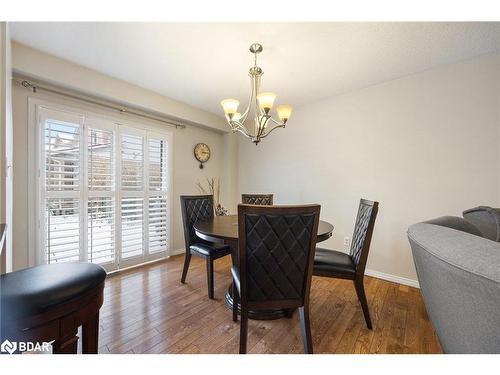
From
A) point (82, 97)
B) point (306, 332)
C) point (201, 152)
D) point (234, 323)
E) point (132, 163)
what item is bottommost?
point (234, 323)

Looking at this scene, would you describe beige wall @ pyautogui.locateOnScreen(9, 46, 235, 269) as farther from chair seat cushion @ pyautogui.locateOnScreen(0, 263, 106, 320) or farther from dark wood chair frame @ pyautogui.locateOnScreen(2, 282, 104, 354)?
dark wood chair frame @ pyautogui.locateOnScreen(2, 282, 104, 354)

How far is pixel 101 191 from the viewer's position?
2.57 meters

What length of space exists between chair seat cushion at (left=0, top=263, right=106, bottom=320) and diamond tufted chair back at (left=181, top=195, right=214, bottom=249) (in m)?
1.43

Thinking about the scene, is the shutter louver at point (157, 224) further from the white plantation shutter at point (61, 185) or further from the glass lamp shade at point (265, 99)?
the glass lamp shade at point (265, 99)

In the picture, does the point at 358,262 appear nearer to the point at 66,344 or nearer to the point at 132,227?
the point at 66,344

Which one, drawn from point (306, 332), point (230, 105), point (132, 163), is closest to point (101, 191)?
point (132, 163)

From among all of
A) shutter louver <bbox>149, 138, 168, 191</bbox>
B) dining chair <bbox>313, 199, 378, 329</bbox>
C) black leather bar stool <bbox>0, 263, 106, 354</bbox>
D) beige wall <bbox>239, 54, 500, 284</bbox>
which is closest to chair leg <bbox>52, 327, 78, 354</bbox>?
black leather bar stool <bbox>0, 263, 106, 354</bbox>

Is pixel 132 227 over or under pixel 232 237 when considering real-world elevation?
under

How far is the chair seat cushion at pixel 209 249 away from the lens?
2092 millimetres

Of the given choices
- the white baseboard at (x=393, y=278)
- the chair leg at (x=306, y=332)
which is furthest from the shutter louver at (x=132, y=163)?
the white baseboard at (x=393, y=278)

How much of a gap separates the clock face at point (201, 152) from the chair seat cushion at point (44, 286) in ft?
9.58

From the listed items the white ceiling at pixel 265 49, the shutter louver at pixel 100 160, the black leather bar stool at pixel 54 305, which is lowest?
the black leather bar stool at pixel 54 305

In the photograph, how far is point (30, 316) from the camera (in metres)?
0.66

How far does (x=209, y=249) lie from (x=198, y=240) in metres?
0.35
